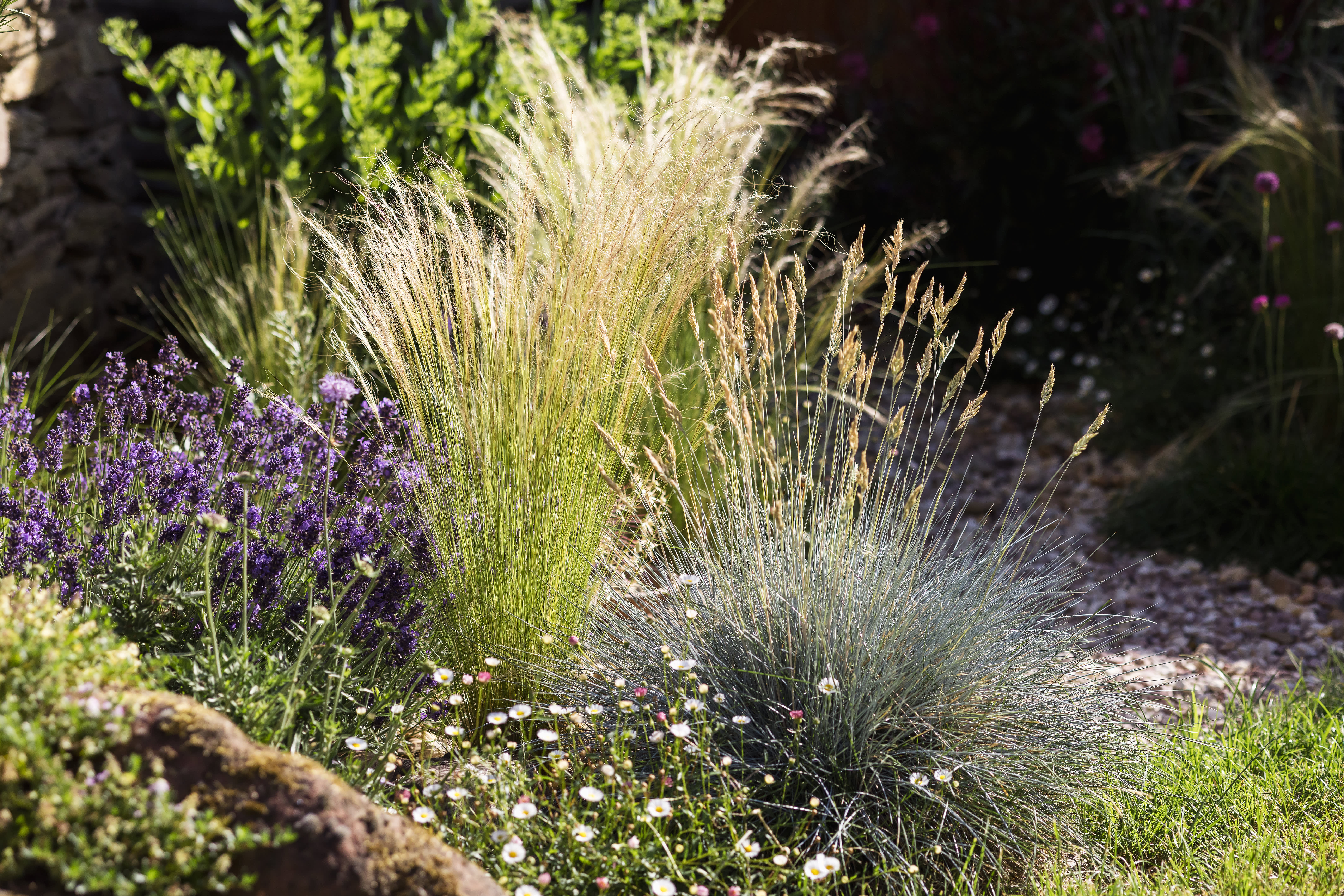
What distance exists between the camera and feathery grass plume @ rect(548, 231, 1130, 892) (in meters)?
1.91

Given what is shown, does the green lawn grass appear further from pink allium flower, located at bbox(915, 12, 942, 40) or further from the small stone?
pink allium flower, located at bbox(915, 12, 942, 40)

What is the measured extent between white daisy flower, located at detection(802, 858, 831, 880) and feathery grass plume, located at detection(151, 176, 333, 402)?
1641 millimetres

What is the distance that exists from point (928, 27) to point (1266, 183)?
2.06 meters

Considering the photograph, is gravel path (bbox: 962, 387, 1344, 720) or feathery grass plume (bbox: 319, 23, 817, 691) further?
gravel path (bbox: 962, 387, 1344, 720)

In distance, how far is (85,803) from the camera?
53.0 inches

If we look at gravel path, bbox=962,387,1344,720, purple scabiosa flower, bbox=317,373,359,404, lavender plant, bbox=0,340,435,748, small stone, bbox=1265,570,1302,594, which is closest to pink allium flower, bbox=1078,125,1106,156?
gravel path, bbox=962,387,1344,720

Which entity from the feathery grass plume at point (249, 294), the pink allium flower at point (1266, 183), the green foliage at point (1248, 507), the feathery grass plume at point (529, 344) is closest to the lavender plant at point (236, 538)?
the feathery grass plume at point (529, 344)

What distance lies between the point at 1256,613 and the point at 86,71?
172 inches

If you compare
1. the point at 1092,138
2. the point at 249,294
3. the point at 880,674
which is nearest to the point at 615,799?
the point at 880,674

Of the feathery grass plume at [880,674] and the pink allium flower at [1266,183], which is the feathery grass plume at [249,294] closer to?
the feathery grass plume at [880,674]

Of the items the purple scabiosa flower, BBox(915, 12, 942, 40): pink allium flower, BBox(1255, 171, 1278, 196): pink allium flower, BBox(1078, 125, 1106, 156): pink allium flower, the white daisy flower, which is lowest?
the white daisy flower

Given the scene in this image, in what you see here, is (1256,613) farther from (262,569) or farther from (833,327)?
(262,569)

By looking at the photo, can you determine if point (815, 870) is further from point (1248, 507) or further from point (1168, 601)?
point (1248, 507)

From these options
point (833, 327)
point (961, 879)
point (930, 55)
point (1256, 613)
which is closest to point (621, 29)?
Answer: point (930, 55)
